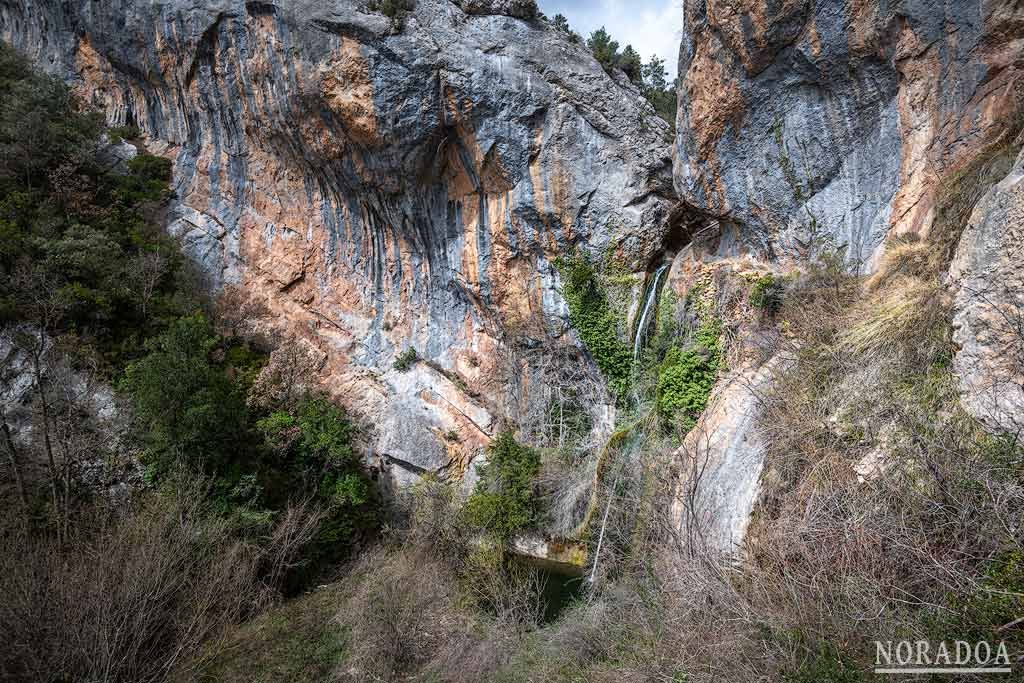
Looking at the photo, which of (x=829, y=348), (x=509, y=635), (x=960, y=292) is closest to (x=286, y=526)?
(x=509, y=635)

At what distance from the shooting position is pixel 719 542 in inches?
218

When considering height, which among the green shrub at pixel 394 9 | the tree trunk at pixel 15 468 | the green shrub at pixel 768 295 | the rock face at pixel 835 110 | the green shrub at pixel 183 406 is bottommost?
the tree trunk at pixel 15 468

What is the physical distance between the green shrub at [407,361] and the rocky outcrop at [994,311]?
12.0m

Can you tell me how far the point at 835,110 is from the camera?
299 inches

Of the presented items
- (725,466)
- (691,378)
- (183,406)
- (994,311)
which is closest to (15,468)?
(183,406)

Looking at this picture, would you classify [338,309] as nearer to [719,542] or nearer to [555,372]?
[555,372]

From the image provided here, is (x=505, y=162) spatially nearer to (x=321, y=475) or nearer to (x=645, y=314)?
(x=645, y=314)

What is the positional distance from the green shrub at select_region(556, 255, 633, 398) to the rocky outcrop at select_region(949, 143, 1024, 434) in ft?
21.0

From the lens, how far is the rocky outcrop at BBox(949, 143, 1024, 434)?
3.82m

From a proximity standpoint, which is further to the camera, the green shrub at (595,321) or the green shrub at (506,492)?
the green shrub at (595,321)

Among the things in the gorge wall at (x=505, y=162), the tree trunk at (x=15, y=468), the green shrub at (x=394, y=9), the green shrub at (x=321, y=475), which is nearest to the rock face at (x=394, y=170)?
the gorge wall at (x=505, y=162)

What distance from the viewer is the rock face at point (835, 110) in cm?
605

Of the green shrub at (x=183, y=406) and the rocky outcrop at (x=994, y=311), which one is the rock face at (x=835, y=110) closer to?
the rocky outcrop at (x=994, y=311)

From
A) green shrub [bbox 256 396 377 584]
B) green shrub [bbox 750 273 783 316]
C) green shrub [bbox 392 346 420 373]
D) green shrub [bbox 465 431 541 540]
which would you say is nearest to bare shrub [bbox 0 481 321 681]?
green shrub [bbox 256 396 377 584]
